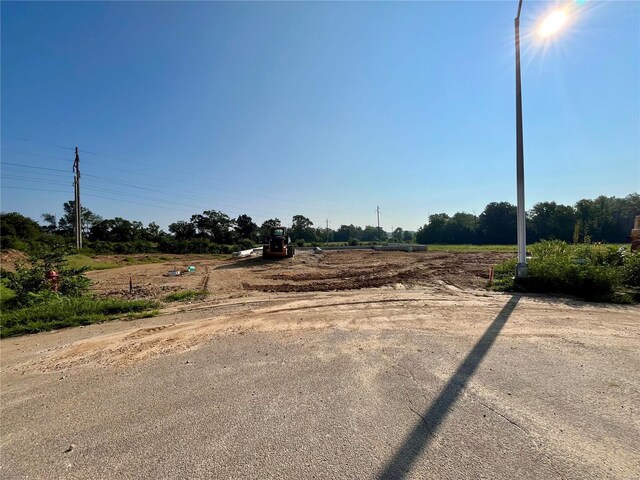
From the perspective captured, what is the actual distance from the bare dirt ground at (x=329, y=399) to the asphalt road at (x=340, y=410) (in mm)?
17

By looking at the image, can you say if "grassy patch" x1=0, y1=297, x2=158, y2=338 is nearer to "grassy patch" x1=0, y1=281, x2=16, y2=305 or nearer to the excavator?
"grassy patch" x1=0, y1=281, x2=16, y2=305

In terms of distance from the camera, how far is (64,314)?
743 cm

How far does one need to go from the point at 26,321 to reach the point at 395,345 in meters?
8.48

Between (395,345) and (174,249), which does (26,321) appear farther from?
(174,249)

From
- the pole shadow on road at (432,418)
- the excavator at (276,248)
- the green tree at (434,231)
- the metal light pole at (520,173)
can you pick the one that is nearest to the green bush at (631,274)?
the metal light pole at (520,173)

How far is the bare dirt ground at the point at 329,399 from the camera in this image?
241 cm

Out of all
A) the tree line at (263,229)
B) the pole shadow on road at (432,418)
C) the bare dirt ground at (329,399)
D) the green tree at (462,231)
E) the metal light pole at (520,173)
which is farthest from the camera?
the green tree at (462,231)

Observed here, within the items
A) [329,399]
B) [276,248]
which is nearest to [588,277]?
[329,399]

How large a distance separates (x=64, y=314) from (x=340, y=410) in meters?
7.95

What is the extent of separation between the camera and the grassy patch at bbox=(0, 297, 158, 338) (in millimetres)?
6789

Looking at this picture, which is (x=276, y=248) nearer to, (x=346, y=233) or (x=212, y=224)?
(x=212, y=224)

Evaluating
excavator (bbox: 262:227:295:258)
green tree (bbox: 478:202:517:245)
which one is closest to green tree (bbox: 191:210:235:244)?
excavator (bbox: 262:227:295:258)

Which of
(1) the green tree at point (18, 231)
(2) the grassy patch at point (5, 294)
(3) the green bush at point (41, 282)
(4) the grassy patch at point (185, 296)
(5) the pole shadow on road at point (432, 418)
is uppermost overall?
(1) the green tree at point (18, 231)

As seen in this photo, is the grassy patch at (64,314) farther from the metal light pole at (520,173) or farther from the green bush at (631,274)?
the green bush at (631,274)
